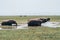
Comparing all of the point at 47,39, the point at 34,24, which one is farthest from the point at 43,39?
the point at 34,24

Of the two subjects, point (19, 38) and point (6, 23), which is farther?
point (6, 23)

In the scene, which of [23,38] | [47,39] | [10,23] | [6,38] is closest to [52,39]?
[47,39]

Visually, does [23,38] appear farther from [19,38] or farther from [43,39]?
[43,39]

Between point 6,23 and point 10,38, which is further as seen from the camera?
point 6,23

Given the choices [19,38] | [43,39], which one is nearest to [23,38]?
[19,38]

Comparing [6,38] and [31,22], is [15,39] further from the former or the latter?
[31,22]

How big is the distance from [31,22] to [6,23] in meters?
5.21

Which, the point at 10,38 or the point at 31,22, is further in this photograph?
→ the point at 31,22

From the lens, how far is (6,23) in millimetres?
44125

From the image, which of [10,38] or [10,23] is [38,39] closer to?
[10,38]

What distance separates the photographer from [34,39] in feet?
78.0

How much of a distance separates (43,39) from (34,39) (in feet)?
3.30

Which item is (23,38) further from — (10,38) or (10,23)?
(10,23)

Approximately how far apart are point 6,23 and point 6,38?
19.8 meters
